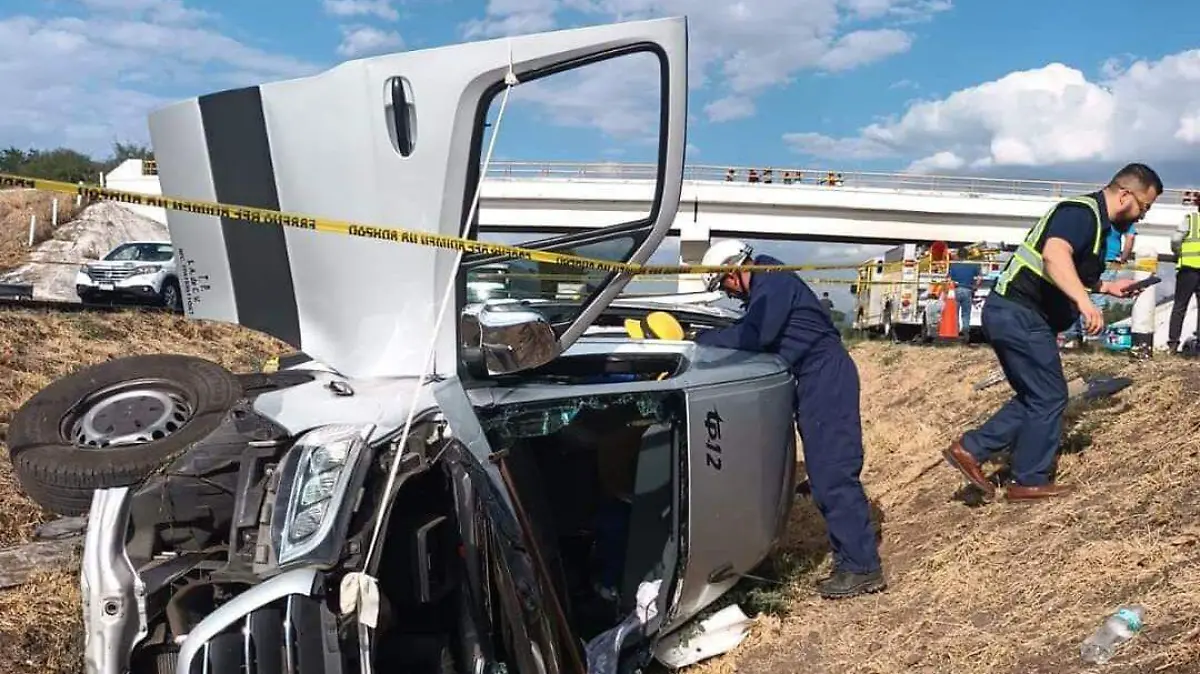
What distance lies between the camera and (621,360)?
4.15 metres

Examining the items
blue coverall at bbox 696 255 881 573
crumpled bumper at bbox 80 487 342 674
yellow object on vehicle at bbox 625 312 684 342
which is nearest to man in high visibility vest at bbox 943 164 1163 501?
blue coverall at bbox 696 255 881 573

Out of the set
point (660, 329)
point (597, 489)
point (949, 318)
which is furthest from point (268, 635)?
point (949, 318)

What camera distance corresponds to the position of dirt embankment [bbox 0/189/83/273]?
25047mm

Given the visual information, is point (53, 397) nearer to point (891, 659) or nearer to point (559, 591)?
point (559, 591)

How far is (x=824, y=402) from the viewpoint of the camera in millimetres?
4031

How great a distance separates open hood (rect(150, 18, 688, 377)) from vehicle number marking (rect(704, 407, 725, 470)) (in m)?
0.60

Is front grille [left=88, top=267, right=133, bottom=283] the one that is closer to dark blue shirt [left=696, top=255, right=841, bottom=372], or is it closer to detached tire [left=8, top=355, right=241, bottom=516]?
detached tire [left=8, top=355, right=241, bottom=516]

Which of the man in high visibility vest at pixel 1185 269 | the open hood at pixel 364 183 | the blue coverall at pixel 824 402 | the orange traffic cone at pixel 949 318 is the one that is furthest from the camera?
the orange traffic cone at pixel 949 318

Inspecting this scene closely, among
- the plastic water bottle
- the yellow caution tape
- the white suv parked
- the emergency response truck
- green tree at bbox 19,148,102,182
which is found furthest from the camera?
green tree at bbox 19,148,102,182

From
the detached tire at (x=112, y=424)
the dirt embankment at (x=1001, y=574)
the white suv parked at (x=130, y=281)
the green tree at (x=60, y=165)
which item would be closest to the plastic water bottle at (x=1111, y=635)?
the dirt embankment at (x=1001, y=574)

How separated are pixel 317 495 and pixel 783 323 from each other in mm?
2346

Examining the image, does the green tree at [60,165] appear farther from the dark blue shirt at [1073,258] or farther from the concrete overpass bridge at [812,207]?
the dark blue shirt at [1073,258]

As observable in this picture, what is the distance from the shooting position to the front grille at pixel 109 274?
1617 cm

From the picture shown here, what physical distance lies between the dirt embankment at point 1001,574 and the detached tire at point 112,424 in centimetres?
63
